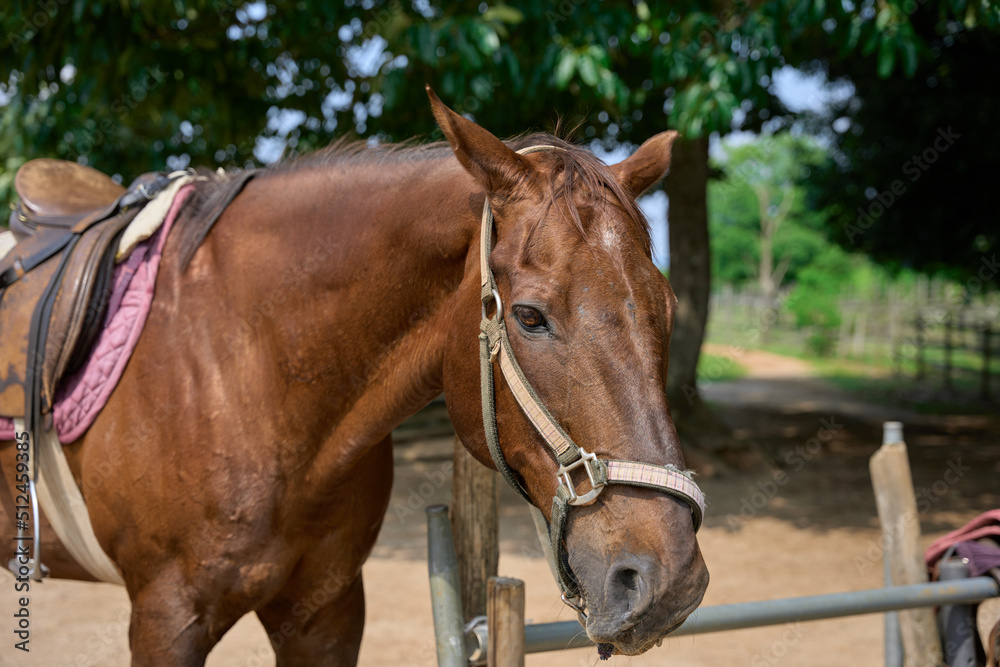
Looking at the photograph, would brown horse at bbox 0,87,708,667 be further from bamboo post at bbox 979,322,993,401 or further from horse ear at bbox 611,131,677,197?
bamboo post at bbox 979,322,993,401

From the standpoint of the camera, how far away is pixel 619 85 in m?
4.65

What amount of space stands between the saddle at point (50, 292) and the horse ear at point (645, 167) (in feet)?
4.44

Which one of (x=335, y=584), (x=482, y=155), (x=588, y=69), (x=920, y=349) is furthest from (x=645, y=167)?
(x=920, y=349)

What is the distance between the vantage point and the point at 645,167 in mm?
1748

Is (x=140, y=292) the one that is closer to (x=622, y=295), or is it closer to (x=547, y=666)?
(x=622, y=295)

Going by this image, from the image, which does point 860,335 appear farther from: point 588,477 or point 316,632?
point 588,477

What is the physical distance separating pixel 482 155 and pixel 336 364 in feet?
2.18

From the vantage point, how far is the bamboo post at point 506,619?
170 cm

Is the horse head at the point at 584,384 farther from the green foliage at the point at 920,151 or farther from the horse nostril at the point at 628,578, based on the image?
the green foliage at the point at 920,151

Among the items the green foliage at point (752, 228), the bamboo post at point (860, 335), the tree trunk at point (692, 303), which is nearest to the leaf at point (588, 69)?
the tree trunk at point (692, 303)

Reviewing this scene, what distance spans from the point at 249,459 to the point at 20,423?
64 centimetres

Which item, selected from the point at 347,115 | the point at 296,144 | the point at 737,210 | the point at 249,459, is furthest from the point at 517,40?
the point at 737,210

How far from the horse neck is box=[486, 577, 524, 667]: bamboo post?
48 centimetres

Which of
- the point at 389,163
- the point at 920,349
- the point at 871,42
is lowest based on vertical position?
the point at 920,349
